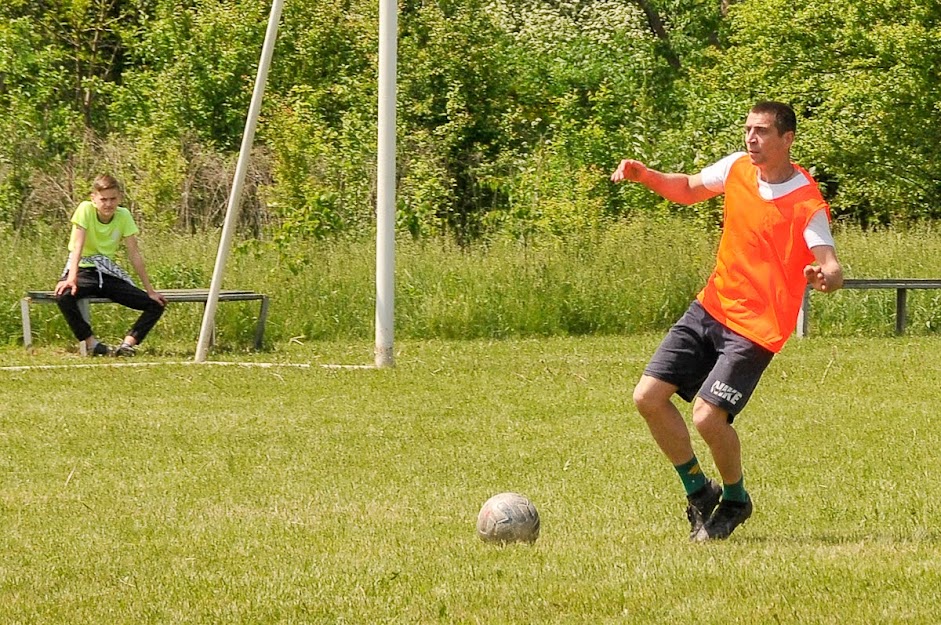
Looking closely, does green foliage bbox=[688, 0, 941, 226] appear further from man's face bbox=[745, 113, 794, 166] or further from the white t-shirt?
man's face bbox=[745, 113, 794, 166]

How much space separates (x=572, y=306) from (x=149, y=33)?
1418cm

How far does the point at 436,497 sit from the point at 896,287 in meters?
11.3

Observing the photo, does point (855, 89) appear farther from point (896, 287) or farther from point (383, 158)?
point (383, 158)

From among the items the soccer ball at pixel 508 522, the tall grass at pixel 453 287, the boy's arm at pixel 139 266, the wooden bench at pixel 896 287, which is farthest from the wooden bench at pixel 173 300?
the soccer ball at pixel 508 522

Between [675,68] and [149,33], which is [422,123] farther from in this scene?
[675,68]

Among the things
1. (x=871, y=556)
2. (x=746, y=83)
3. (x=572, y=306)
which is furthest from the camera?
(x=746, y=83)

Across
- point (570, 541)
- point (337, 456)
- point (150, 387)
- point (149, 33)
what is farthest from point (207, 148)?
point (570, 541)

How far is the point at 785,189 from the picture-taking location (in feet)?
22.0

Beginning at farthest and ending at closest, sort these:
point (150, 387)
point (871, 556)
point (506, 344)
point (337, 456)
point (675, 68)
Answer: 1. point (675, 68)
2. point (506, 344)
3. point (150, 387)
4. point (337, 456)
5. point (871, 556)

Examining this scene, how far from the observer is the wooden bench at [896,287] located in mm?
18016

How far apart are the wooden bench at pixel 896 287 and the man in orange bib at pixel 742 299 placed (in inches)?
436

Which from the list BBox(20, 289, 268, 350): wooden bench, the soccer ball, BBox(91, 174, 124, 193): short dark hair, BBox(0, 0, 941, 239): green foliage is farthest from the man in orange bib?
BBox(0, 0, 941, 239): green foliage

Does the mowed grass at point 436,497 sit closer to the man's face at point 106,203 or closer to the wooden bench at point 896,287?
the man's face at point 106,203

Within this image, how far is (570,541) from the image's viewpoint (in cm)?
688
